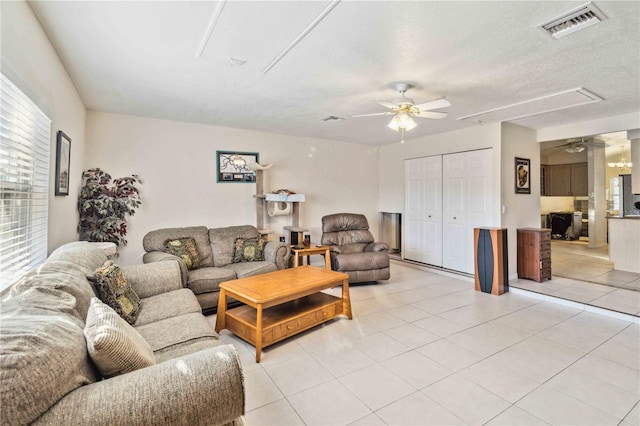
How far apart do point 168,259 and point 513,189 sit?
16.2ft

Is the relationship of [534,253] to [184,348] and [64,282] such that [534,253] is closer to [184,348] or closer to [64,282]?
[184,348]

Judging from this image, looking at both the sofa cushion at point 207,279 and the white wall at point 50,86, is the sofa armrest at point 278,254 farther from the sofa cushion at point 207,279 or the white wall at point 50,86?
the white wall at point 50,86

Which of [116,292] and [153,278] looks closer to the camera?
[116,292]

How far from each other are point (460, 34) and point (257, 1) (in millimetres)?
1371

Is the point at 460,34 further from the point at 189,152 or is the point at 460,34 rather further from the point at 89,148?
the point at 89,148

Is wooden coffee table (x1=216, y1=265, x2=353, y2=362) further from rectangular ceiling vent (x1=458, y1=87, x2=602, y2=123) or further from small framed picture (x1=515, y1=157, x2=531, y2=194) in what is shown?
small framed picture (x1=515, y1=157, x2=531, y2=194)

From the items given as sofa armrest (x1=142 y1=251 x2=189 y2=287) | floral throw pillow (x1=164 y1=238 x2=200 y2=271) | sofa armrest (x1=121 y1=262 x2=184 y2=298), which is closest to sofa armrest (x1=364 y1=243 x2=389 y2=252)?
floral throw pillow (x1=164 y1=238 x2=200 y2=271)

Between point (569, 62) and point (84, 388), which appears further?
point (569, 62)

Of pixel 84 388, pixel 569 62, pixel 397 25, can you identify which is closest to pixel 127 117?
pixel 397 25

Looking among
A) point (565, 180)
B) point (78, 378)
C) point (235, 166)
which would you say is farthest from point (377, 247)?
point (565, 180)

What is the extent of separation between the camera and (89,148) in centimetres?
398

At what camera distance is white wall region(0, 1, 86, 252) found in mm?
1676

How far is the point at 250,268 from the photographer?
12.7 ft

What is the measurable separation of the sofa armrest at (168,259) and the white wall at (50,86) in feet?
2.57
